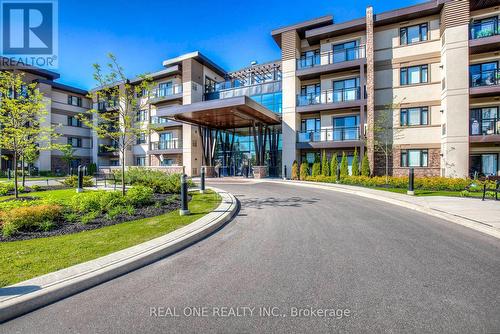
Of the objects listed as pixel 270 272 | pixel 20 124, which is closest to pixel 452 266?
pixel 270 272

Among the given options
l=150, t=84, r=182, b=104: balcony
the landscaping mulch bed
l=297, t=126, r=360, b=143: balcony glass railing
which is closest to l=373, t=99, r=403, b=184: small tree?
l=297, t=126, r=360, b=143: balcony glass railing

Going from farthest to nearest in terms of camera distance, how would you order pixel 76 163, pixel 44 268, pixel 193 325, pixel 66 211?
1. pixel 76 163
2. pixel 66 211
3. pixel 44 268
4. pixel 193 325

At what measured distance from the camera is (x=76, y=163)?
38188 mm

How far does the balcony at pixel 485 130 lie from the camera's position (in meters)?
16.3

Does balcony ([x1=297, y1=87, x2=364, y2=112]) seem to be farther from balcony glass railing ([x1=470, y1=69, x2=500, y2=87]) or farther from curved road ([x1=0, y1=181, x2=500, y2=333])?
curved road ([x1=0, y1=181, x2=500, y2=333])

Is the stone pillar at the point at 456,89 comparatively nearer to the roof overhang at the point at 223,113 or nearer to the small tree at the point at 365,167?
the small tree at the point at 365,167

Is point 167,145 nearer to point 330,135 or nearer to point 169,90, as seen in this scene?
point 169,90

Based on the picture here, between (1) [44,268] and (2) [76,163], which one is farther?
(2) [76,163]

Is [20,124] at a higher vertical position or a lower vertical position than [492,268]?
higher

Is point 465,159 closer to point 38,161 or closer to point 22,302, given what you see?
point 22,302

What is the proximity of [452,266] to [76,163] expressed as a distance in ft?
153

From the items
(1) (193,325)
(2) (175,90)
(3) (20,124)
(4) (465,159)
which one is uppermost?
(2) (175,90)

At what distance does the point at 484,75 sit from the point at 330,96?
35.5 ft

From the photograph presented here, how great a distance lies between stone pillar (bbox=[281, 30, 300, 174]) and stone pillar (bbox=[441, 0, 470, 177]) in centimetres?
1183
